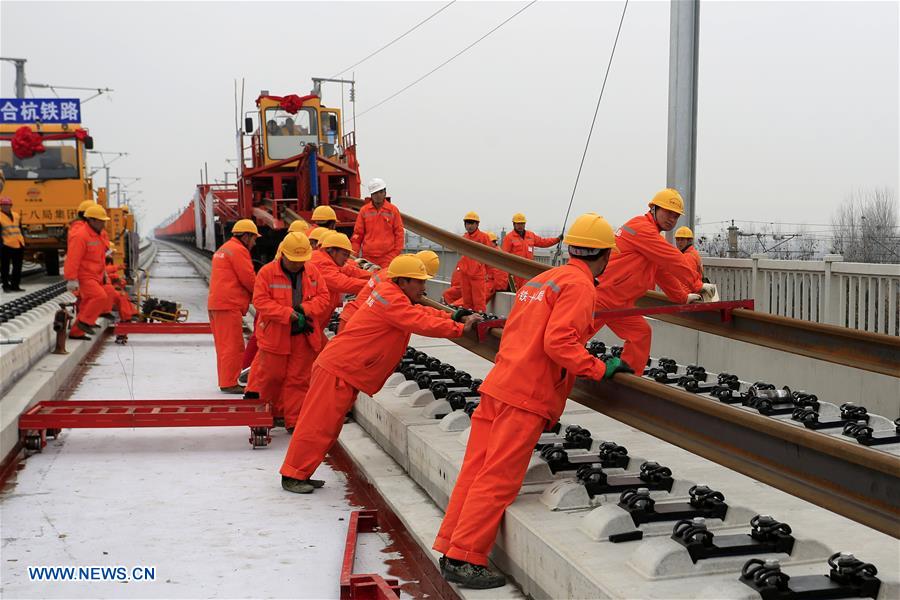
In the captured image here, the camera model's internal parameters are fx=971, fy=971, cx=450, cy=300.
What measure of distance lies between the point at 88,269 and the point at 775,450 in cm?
1061

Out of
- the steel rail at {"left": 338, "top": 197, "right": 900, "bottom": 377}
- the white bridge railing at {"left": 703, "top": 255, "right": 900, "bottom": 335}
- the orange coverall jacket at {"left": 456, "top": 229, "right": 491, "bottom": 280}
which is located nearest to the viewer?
the steel rail at {"left": 338, "top": 197, "right": 900, "bottom": 377}

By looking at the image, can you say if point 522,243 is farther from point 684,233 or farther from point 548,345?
point 548,345

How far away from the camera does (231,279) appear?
380 inches

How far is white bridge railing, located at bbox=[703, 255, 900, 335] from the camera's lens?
8406mm

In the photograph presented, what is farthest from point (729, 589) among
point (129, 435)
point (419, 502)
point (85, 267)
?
point (85, 267)

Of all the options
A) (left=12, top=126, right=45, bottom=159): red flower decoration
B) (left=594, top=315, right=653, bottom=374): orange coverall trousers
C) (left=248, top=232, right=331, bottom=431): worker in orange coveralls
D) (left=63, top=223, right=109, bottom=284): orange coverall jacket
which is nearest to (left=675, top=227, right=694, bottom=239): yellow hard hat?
(left=594, top=315, right=653, bottom=374): orange coverall trousers

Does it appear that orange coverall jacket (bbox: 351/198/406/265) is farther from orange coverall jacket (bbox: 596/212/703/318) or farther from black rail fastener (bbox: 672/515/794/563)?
black rail fastener (bbox: 672/515/794/563)

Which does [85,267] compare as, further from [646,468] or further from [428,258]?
[646,468]

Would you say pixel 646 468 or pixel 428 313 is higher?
pixel 428 313

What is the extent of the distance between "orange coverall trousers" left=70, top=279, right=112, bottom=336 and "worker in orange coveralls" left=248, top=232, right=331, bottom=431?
16.6 feet

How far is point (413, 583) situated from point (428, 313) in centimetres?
176

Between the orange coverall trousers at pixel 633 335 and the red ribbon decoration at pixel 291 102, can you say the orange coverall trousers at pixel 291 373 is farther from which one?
the red ribbon decoration at pixel 291 102

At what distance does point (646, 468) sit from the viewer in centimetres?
495

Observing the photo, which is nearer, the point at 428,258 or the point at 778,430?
the point at 778,430
